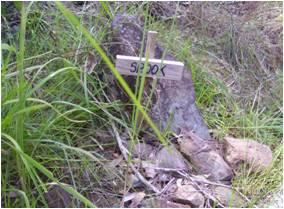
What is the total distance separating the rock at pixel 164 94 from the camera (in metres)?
1.72

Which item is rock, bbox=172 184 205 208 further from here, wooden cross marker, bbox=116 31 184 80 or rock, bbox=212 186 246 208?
wooden cross marker, bbox=116 31 184 80

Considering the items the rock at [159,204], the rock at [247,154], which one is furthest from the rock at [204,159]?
the rock at [159,204]

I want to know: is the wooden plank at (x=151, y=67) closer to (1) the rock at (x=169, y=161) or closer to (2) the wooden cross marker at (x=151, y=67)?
(2) the wooden cross marker at (x=151, y=67)

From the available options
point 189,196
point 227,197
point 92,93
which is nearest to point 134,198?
point 189,196

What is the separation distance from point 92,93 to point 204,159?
0.47 meters

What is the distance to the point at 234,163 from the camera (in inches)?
67.4

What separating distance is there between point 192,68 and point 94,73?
0.50 metres

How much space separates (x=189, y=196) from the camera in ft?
4.82

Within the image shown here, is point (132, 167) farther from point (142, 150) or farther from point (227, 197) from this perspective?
point (227, 197)

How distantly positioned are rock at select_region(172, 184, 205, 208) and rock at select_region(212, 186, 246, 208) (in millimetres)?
64

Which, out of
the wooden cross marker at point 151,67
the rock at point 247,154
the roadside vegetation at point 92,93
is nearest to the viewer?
the roadside vegetation at point 92,93

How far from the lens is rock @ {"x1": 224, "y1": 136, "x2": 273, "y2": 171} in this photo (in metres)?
1.71

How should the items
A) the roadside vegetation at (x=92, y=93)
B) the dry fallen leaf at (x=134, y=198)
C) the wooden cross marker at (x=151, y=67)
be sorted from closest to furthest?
the roadside vegetation at (x=92, y=93), the dry fallen leaf at (x=134, y=198), the wooden cross marker at (x=151, y=67)

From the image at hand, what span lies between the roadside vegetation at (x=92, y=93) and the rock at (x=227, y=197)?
2.1 inches
